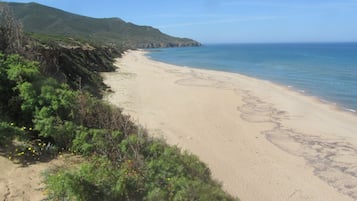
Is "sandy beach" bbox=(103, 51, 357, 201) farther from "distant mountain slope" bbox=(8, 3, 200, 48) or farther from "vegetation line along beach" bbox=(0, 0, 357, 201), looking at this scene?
"distant mountain slope" bbox=(8, 3, 200, 48)

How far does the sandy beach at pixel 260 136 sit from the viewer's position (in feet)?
27.9

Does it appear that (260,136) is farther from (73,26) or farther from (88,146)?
(73,26)

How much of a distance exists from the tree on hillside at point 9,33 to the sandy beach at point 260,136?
183 inches

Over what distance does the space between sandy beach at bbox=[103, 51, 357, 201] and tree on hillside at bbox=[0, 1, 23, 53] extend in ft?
15.2

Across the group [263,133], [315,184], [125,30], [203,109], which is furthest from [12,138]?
[125,30]

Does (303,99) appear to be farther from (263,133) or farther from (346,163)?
(346,163)

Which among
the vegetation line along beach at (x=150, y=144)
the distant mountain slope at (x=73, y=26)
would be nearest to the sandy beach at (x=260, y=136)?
the vegetation line along beach at (x=150, y=144)

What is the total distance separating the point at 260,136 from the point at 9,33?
9141 mm

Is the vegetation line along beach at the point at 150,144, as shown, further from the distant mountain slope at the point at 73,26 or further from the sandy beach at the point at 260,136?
the distant mountain slope at the point at 73,26

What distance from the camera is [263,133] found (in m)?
12.7

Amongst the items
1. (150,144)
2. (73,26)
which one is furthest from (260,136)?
(73,26)

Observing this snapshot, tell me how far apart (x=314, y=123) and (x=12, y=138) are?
502 inches

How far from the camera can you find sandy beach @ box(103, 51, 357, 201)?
8.52 meters

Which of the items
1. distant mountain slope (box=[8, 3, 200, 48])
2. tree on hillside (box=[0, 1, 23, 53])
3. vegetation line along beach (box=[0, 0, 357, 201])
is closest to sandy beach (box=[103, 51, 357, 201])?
vegetation line along beach (box=[0, 0, 357, 201])
